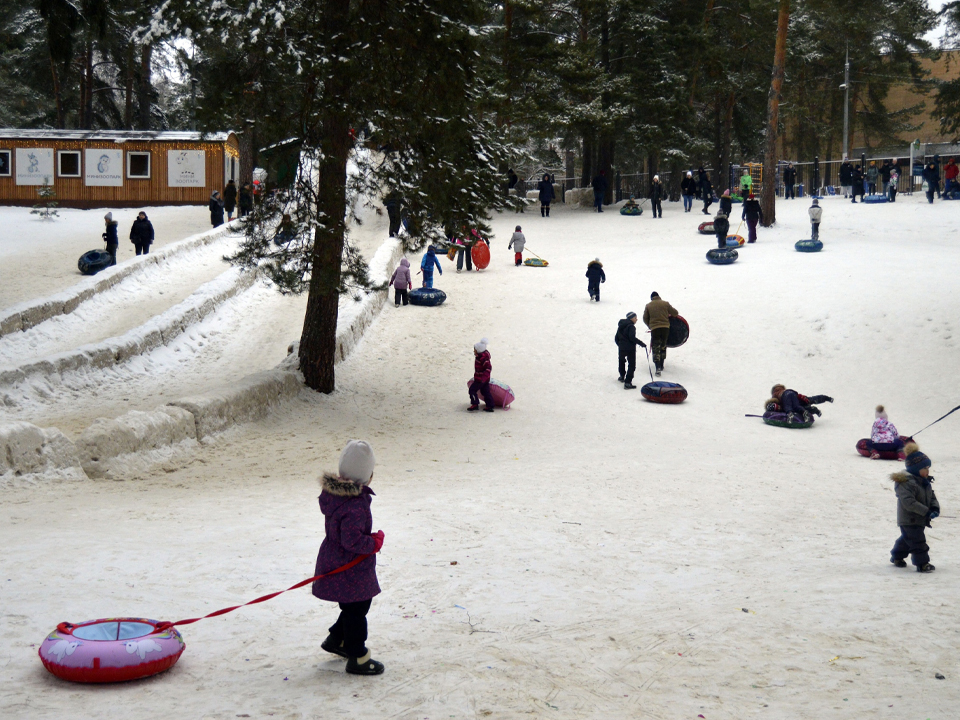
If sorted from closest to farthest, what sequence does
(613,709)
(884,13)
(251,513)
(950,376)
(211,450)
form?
(613,709) < (251,513) < (211,450) < (950,376) < (884,13)

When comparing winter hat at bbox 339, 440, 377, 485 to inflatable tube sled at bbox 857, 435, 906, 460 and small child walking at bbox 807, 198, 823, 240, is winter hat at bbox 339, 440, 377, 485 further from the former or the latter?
small child walking at bbox 807, 198, 823, 240

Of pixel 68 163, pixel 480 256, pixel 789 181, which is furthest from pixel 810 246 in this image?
pixel 68 163

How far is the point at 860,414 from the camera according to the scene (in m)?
18.1

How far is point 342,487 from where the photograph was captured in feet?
18.2

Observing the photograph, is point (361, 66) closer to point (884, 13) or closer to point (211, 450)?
point (211, 450)

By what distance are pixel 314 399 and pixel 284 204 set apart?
11.4 ft

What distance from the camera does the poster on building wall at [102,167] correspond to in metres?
37.7

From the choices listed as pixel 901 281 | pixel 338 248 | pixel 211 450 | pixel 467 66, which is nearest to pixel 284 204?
pixel 338 248

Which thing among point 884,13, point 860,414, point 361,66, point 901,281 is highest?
point 884,13

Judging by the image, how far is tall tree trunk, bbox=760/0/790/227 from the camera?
3234 cm

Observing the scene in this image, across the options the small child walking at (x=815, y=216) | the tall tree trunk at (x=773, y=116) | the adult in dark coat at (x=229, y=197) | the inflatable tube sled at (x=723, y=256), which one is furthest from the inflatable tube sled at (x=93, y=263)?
the tall tree trunk at (x=773, y=116)

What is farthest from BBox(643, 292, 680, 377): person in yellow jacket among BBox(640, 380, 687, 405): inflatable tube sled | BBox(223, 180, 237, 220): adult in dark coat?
BBox(223, 180, 237, 220): adult in dark coat

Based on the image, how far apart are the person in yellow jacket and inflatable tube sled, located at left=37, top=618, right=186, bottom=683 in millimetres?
15889

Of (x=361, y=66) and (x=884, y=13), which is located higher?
(x=884, y=13)
